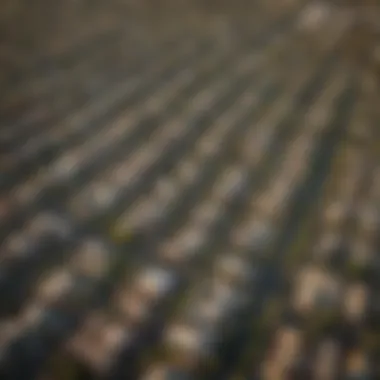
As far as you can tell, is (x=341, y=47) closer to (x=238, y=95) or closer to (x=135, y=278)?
(x=238, y=95)

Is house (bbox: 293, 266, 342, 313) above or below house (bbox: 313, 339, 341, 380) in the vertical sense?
above

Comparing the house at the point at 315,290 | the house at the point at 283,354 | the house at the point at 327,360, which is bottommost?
the house at the point at 327,360

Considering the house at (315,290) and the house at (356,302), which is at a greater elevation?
the house at (315,290)

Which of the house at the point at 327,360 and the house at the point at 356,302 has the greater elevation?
the house at the point at 356,302

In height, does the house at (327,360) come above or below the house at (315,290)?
below

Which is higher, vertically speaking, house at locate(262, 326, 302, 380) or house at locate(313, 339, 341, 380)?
house at locate(262, 326, 302, 380)

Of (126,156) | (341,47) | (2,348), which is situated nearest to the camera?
(2,348)

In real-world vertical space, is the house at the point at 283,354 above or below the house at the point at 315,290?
below

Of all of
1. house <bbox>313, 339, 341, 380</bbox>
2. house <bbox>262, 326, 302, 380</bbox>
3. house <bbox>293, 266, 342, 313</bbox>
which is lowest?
house <bbox>313, 339, 341, 380</bbox>

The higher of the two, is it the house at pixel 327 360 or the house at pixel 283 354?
the house at pixel 283 354

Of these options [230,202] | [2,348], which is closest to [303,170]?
[230,202]

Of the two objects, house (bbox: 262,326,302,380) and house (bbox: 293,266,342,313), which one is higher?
house (bbox: 293,266,342,313)
